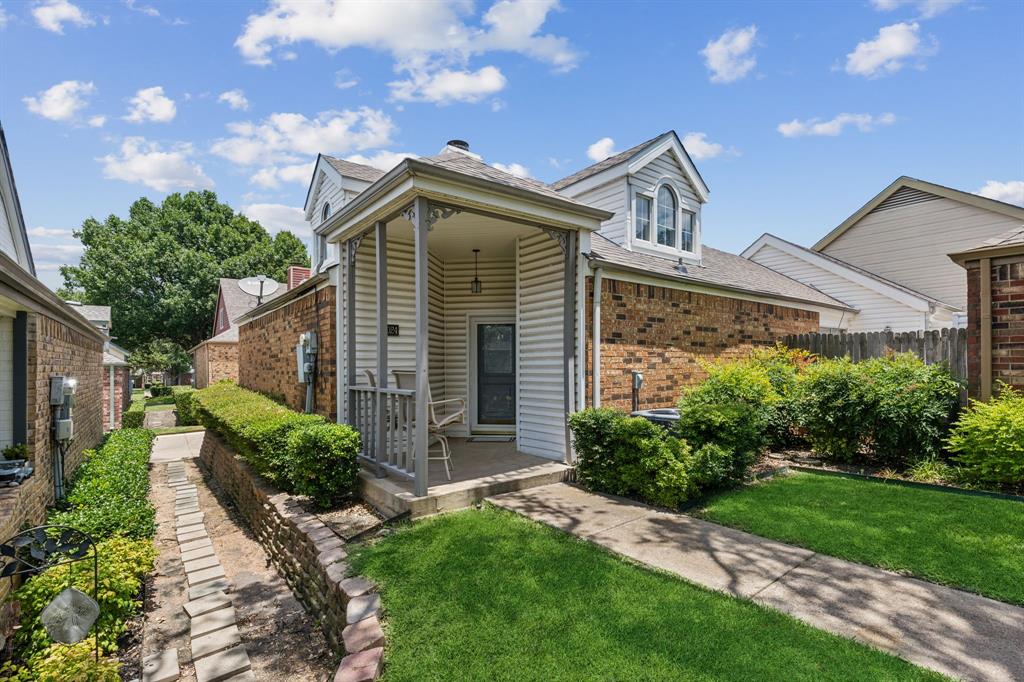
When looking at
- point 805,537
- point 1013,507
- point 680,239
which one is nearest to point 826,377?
point 1013,507

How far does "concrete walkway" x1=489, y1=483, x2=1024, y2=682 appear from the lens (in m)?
2.63

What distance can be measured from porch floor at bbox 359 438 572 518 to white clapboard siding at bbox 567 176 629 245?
484cm

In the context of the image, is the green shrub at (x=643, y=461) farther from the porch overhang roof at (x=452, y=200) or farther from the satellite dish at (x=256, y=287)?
the satellite dish at (x=256, y=287)

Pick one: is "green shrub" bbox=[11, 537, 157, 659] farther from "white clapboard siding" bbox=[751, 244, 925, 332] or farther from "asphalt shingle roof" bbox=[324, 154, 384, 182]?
"white clapboard siding" bbox=[751, 244, 925, 332]

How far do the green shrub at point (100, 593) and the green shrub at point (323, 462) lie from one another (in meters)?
1.55

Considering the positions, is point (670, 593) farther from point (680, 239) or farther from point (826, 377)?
point (680, 239)

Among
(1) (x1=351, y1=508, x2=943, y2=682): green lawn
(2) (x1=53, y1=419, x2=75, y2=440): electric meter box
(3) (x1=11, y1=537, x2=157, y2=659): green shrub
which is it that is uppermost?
(2) (x1=53, y1=419, x2=75, y2=440): electric meter box

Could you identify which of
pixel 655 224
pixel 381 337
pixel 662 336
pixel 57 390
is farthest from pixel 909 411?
pixel 57 390

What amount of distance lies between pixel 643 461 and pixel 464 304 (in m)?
4.46

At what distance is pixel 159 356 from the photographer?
32094 mm

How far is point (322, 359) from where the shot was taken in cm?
724

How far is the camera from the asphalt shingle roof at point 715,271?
7.81m

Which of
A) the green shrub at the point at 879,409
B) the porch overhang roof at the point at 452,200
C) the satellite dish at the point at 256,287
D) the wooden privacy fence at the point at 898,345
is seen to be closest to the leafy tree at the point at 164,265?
the satellite dish at the point at 256,287

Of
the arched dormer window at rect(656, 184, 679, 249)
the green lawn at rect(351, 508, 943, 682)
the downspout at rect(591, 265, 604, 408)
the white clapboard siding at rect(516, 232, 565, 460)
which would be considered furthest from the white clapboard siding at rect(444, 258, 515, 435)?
the green lawn at rect(351, 508, 943, 682)
